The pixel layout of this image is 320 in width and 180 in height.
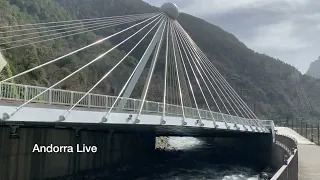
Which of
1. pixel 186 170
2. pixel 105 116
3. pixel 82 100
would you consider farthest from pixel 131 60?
pixel 105 116

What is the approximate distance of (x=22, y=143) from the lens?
69.7ft

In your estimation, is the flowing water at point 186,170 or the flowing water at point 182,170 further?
the flowing water at point 186,170

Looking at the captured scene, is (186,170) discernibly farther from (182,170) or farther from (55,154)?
(55,154)

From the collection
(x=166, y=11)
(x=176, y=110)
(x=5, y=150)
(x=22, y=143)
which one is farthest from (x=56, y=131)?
(x=166, y=11)

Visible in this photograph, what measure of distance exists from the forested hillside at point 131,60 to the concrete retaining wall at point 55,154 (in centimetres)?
1040

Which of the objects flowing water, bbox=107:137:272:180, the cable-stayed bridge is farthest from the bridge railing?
flowing water, bbox=107:137:272:180

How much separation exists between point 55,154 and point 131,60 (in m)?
82.3

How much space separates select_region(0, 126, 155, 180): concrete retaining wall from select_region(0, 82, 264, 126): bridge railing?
8.69ft

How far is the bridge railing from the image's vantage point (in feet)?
52.3

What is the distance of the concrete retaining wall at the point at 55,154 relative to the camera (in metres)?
20.2

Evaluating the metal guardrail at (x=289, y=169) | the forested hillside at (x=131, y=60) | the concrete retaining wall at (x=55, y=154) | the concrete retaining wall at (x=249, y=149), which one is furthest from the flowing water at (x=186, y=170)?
the forested hillside at (x=131, y=60)

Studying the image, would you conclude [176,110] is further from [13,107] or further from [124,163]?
[13,107]

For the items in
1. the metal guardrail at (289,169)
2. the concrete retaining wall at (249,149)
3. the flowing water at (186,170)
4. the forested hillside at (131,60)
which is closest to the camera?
the metal guardrail at (289,169)

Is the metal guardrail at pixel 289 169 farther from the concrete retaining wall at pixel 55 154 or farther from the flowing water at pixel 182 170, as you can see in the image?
the flowing water at pixel 182 170
